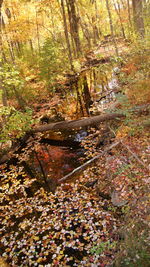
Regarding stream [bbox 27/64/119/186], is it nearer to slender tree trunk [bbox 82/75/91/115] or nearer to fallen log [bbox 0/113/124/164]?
slender tree trunk [bbox 82/75/91/115]

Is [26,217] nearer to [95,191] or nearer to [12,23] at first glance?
[95,191]

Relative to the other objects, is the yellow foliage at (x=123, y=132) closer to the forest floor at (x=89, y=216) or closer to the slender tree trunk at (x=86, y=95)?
the forest floor at (x=89, y=216)

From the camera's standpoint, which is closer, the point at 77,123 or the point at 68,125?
the point at 77,123

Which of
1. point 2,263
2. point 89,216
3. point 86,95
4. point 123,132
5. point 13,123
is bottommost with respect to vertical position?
point 2,263

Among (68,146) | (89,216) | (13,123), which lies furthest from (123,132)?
(13,123)

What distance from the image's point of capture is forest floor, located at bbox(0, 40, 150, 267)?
349 cm

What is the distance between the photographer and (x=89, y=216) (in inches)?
185

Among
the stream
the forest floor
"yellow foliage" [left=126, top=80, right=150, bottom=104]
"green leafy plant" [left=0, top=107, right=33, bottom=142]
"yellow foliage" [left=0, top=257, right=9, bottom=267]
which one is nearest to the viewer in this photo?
the forest floor

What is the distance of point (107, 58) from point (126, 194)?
1900 centimetres

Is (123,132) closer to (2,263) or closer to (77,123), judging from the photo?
(77,123)

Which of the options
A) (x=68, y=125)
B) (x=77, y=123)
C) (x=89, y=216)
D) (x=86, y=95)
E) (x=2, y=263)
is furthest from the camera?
(x=86, y=95)

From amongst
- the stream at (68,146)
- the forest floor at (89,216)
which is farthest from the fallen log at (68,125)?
the forest floor at (89,216)

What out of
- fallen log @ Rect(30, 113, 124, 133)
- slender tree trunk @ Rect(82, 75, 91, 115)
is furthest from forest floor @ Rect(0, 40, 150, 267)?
slender tree trunk @ Rect(82, 75, 91, 115)

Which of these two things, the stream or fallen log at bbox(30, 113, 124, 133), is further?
fallen log at bbox(30, 113, 124, 133)
